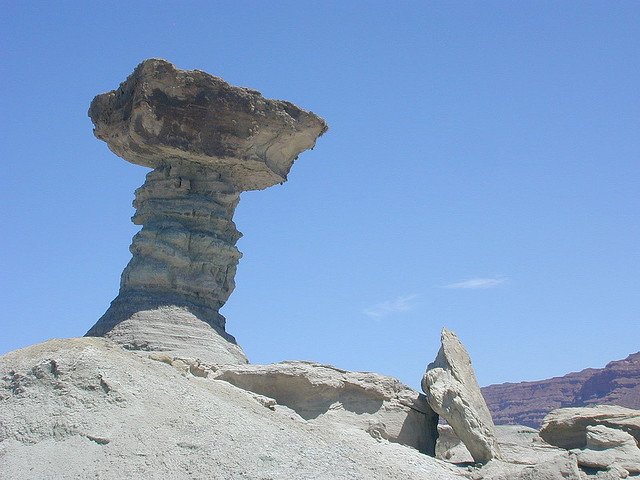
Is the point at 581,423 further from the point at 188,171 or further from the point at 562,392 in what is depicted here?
the point at 562,392

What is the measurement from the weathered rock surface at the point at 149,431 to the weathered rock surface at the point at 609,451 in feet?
7.39

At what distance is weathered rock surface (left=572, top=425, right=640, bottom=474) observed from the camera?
13109mm

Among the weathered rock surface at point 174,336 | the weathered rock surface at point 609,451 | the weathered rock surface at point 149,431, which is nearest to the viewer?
the weathered rock surface at point 149,431

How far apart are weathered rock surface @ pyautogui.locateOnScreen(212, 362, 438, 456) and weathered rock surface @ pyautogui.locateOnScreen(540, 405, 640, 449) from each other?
2622mm

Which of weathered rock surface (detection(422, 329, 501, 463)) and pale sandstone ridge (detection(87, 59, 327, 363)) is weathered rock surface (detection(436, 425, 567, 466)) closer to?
weathered rock surface (detection(422, 329, 501, 463))

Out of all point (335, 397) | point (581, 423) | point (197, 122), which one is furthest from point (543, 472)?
point (197, 122)

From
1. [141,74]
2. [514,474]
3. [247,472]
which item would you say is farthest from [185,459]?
[141,74]

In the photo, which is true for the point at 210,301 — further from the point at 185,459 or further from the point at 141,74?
the point at 185,459

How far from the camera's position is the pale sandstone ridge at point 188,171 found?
16.7 metres

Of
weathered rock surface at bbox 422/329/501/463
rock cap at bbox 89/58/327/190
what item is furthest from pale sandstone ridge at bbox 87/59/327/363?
weathered rock surface at bbox 422/329/501/463

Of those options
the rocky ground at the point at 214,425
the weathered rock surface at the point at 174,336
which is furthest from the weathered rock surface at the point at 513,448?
the weathered rock surface at the point at 174,336

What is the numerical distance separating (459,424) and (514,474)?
149 centimetres

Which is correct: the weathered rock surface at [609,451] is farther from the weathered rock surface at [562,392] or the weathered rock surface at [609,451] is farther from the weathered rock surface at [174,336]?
the weathered rock surface at [562,392]

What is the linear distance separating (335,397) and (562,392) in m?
74.3
